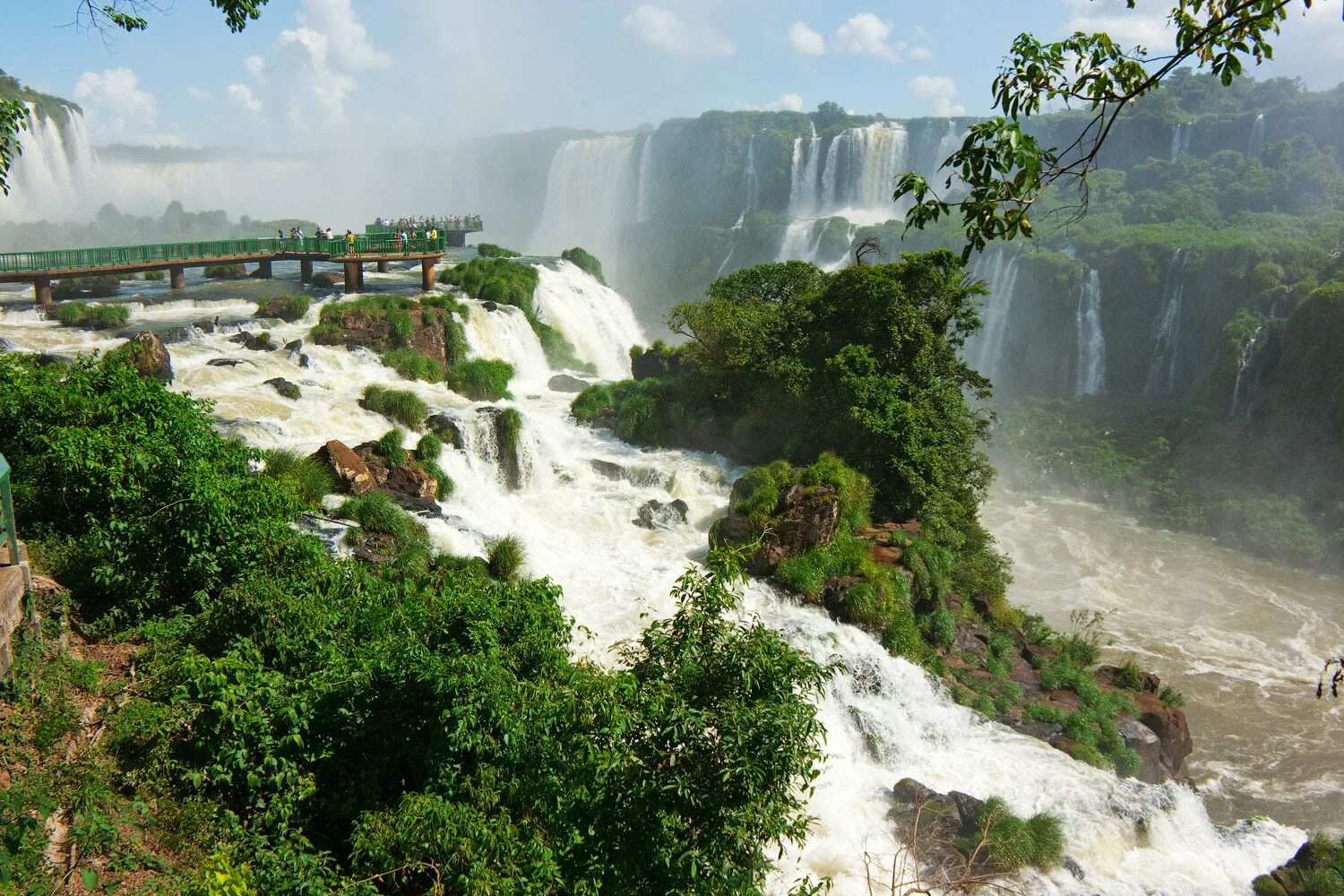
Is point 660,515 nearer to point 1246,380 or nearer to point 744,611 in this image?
point 744,611

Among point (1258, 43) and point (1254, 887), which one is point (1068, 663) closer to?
point (1254, 887)

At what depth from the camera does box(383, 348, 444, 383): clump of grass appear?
20.1 m

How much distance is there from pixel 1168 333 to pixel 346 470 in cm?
3052

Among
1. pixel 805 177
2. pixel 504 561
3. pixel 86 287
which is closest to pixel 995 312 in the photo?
pixel 805 177

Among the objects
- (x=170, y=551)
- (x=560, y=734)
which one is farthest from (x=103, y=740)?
(x=560, y=734)

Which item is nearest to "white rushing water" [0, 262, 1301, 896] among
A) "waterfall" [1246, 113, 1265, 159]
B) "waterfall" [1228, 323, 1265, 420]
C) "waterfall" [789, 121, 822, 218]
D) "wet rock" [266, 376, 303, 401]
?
"wet rock" [266, 376, 303, 401]

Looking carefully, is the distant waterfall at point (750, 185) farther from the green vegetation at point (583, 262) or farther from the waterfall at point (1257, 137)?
the waterfall at point (1257, 137)

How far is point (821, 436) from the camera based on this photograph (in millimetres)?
17719

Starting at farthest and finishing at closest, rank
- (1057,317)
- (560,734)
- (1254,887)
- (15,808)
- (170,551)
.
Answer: (1057,317)
(1254,887)
(170,551)
(560,734)
(15,808)

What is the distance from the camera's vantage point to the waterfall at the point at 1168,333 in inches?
1283

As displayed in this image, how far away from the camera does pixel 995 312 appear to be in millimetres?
35969

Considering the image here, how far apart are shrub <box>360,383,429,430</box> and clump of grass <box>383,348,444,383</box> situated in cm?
243

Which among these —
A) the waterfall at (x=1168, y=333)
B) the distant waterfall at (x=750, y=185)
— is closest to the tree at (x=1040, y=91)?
the waterfall at (x=1168, y=333)

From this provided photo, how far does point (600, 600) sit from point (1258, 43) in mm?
11215
